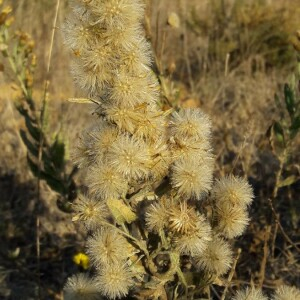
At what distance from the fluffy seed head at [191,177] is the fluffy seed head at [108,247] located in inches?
8.0

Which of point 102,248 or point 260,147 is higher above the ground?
point 102,248

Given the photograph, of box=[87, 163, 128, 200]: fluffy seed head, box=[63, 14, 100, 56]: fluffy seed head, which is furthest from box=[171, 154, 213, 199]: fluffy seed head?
box=[63, 14, 100, 56]: fluffy seed head

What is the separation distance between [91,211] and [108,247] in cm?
10

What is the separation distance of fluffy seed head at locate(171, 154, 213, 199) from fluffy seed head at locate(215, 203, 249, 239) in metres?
0.10

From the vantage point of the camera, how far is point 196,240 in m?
1.54

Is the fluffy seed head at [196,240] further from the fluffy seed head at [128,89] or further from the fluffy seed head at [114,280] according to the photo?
the fluffy seed head at [128,89]

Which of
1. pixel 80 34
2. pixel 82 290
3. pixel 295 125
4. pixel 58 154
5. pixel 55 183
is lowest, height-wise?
pixel 55 183

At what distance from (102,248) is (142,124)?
347 millimetres

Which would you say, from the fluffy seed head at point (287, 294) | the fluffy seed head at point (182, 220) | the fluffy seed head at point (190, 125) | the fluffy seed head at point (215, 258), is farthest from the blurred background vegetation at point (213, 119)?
the fluffy seed head at point (287, 294)

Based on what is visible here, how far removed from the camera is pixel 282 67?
16.9 ft

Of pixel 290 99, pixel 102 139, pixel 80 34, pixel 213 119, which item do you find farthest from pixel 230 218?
pixel 213 119

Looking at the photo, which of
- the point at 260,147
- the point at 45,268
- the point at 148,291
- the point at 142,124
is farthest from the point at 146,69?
the point at 260,147

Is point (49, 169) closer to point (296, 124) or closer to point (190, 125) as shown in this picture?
point (296, 124)

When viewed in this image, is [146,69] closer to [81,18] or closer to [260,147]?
[81,18]
